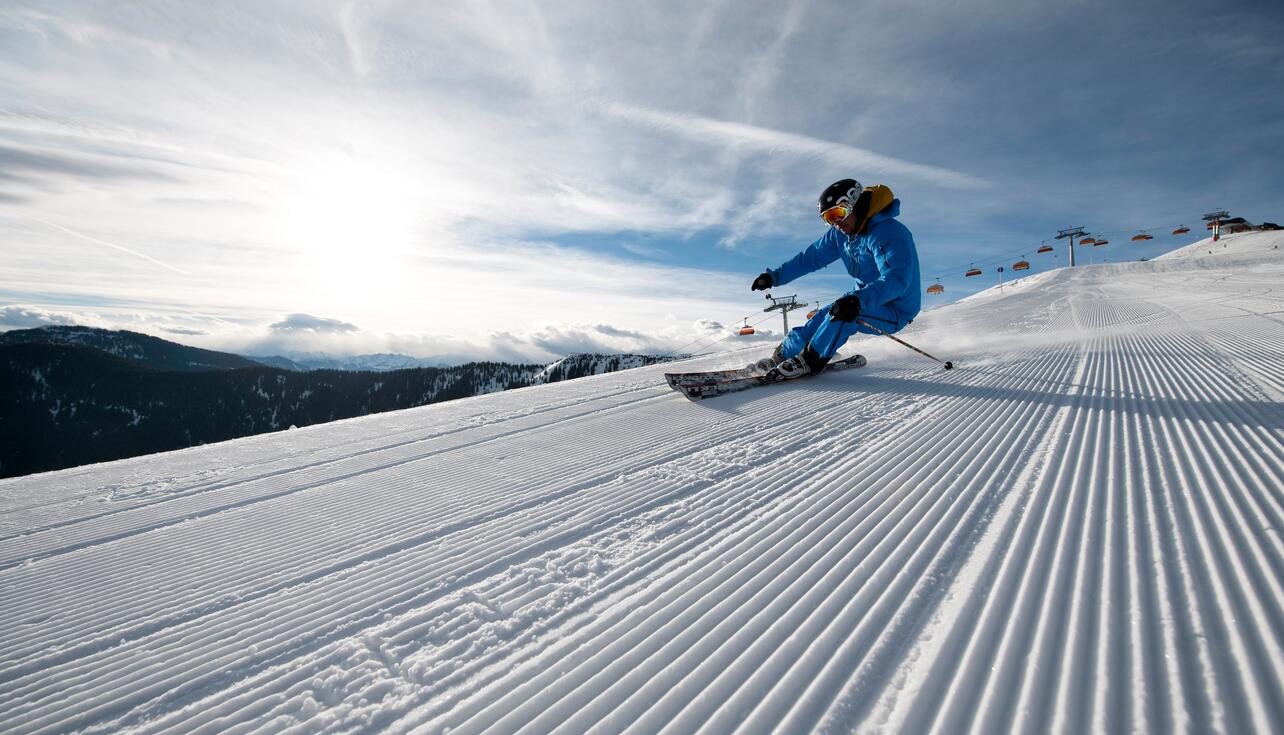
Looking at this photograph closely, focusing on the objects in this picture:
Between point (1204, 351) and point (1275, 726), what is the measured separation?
888 cm

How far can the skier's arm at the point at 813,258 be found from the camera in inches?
303

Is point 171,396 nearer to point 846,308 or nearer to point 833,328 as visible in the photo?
point 833,328

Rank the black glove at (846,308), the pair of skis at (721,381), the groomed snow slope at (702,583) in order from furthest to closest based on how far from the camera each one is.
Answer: the pair of skis at (721,381), the black glove at (846,308), the groomed snow slope at (702,583)

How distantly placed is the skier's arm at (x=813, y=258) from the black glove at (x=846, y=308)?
6.31ft

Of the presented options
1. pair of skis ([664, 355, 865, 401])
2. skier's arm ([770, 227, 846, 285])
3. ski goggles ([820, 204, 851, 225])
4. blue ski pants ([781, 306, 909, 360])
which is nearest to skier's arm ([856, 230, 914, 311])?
blue ski pants ([781, 306, 909, 360])

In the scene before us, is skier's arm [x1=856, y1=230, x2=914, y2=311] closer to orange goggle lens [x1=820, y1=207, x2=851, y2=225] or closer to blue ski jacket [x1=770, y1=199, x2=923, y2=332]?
blue ski jacket [x1=770, y1=199, x2=923, y2=332]

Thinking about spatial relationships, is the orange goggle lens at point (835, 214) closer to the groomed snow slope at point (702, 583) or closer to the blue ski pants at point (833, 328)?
the blue ski pants at point (833, 328)

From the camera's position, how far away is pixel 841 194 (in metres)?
6.72

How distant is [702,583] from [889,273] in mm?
5518

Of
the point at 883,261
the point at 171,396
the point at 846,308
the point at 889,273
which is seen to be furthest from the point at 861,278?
the point at 171,396

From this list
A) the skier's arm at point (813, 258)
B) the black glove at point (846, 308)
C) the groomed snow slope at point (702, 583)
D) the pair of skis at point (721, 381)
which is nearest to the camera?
the groomed snow slope at point (702, 583)

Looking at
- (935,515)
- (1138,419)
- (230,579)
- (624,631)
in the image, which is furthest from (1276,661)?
(230,579)

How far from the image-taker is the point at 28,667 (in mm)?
2137

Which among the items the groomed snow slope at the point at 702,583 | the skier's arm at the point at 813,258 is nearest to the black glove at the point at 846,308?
the groomed snow slope at the point at 702,583
